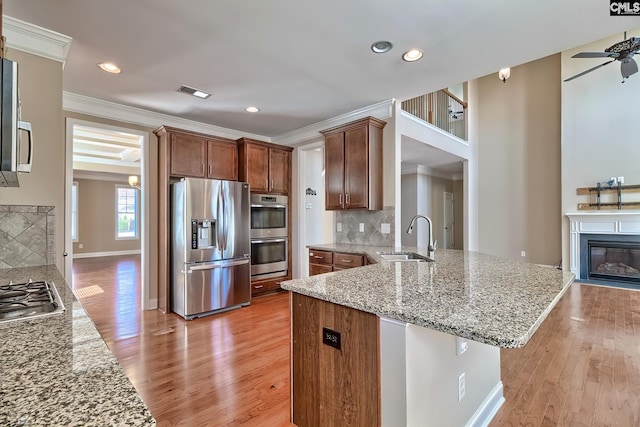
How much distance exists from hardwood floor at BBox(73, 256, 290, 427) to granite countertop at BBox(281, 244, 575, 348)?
100 centimetres

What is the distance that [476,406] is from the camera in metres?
1.69

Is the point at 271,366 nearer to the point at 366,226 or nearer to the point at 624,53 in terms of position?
the point at 366,226

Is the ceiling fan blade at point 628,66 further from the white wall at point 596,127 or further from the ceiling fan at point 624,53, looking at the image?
the white wall at point 596,127

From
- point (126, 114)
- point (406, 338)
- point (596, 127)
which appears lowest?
point (406, 338)

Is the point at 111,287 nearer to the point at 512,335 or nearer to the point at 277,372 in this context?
the point at 277,372

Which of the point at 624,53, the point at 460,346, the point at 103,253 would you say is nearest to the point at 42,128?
the point at 460,346

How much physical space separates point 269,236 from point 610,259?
6.02 m

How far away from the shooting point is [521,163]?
638cm

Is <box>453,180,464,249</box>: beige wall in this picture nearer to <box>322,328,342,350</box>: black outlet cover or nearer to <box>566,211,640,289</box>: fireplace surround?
<box>566,211,640,289</box>: fireplace surround

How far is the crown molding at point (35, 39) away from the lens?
6.74 ft

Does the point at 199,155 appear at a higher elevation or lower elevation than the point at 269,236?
higher

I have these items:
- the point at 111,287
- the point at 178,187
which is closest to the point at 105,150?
the point at 111,287

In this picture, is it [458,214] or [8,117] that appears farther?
[458,214]

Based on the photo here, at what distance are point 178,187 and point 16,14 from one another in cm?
197
